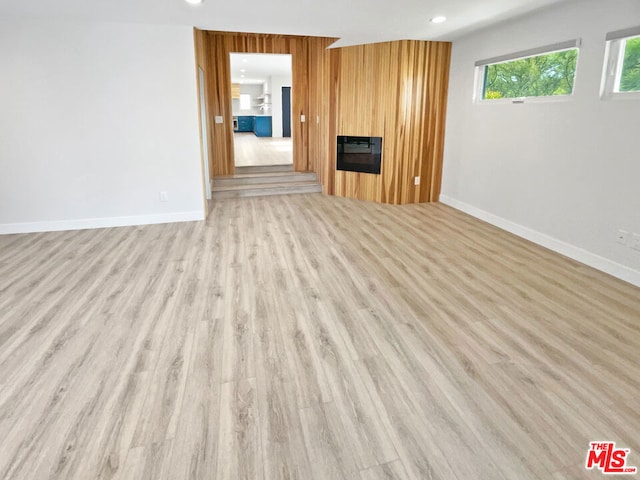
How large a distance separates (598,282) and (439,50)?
4031mm

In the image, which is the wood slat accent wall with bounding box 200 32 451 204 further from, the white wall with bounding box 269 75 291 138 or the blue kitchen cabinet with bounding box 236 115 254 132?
the blue kitchen cabinet with bounding box 236 115 254 132

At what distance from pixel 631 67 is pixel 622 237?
1440 mm

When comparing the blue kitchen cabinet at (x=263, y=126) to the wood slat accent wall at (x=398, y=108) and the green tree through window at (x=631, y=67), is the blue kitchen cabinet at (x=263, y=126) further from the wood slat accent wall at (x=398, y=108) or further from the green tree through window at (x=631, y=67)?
the green tree through window at (x=631, y=67)

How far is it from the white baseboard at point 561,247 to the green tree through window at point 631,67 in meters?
1.49

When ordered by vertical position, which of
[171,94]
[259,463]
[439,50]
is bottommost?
[259,463]

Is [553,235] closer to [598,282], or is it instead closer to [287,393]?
[598,282]

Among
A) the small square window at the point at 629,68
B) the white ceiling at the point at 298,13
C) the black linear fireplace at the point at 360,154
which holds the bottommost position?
the black linear fireplace at the point at 360,154

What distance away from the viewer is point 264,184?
7156mm

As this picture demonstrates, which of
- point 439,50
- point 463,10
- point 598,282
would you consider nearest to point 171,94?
point 463,10

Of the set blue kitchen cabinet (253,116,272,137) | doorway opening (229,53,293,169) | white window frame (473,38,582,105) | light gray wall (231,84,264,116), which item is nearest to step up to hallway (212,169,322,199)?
doorway opening (229,53,293,169)

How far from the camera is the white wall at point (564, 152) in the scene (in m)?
3.47

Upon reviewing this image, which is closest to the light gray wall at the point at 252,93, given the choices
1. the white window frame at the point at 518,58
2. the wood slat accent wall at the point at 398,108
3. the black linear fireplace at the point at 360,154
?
the black linear fireplace at the point at 360,154

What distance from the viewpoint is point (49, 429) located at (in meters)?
1.82

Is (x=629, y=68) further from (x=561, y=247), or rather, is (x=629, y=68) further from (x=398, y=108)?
(x=398, y=108)
